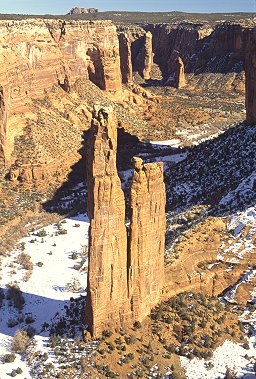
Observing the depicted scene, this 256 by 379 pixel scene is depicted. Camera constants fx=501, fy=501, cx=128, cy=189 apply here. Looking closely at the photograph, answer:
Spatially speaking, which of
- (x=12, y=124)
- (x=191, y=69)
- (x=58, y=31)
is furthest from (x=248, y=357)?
(x=191, y=69)

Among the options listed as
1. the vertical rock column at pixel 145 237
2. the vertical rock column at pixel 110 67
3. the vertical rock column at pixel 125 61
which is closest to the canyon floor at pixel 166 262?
the vertical rock column at pixel 145 237

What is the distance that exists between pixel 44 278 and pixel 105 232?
13.4 metres

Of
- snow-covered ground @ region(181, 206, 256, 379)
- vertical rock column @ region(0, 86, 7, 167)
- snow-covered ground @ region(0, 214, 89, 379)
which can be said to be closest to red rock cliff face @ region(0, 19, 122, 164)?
vertical rock column @ region(0, 86, 7, 167)

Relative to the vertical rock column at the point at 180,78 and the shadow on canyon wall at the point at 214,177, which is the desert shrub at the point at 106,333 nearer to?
the shadow on canyon wall at the point at 214,177

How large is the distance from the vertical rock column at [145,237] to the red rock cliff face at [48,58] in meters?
28.7

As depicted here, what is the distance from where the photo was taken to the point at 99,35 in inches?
2936

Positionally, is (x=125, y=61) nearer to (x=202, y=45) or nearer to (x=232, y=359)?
(x=202, y=45)

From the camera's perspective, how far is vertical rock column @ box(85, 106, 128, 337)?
2359 cm

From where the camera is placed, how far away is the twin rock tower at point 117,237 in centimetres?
2386

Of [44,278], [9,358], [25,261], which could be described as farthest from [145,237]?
[25,261]

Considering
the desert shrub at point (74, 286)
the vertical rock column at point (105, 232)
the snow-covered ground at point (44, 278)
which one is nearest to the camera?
the vertical rock column at point (105, 232)

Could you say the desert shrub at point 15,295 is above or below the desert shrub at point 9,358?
below

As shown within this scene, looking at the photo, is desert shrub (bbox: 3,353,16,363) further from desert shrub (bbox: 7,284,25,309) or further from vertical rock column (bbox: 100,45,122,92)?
vertical rock column (bbox: 100,45,122,92)

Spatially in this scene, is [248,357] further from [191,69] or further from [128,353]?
[191,69]
